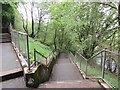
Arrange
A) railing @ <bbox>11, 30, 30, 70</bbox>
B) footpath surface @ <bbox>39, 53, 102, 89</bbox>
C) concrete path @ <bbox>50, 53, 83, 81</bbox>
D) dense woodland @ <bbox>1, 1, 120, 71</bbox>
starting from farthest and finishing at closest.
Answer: dense woodland @ <bbox>1, 1, 120, 71</bbox> → concrete path @ <bbox>50, 53, 83, 81</bbox> → footpath surface @ <bbox>39, 53, 102, 89</bbox> → railing @ <bbox>11, 30, 30, 70</bbox>

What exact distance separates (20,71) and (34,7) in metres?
12.8

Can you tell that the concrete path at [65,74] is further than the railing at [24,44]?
Yes

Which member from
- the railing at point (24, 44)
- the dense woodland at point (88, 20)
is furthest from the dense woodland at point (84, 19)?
the railing at point (24, 44)

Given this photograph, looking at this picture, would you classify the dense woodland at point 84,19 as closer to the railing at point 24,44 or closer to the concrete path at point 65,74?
the concrete path at point 65,74

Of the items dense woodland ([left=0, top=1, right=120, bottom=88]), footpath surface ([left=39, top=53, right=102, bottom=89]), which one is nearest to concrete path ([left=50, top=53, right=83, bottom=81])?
footpath surface ([left=39, top=53, right=102, bottom=89])

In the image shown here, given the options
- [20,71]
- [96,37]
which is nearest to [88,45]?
[96,37]

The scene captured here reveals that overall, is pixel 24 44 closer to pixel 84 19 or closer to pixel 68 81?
pixel 68 81

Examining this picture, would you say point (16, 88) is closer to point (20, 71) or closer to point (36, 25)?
point (20, 71)

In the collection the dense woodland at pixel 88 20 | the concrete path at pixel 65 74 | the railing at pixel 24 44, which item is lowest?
the concrete path at pixel 65 74

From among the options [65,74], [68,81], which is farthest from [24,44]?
[65,74]

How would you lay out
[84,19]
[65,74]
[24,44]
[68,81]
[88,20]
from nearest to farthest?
[24,44] < [68,81] < [65,74] < [88,20] < [84,19]

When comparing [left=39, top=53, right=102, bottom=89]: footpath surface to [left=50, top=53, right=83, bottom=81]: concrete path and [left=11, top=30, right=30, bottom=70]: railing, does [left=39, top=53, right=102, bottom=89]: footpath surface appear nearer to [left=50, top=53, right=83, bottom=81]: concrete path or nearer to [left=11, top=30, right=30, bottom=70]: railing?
[left=50, top=53, right=83, bottom=81]: concrete path

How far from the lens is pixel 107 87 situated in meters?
2.14

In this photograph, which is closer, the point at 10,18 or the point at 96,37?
the point at 96,37
